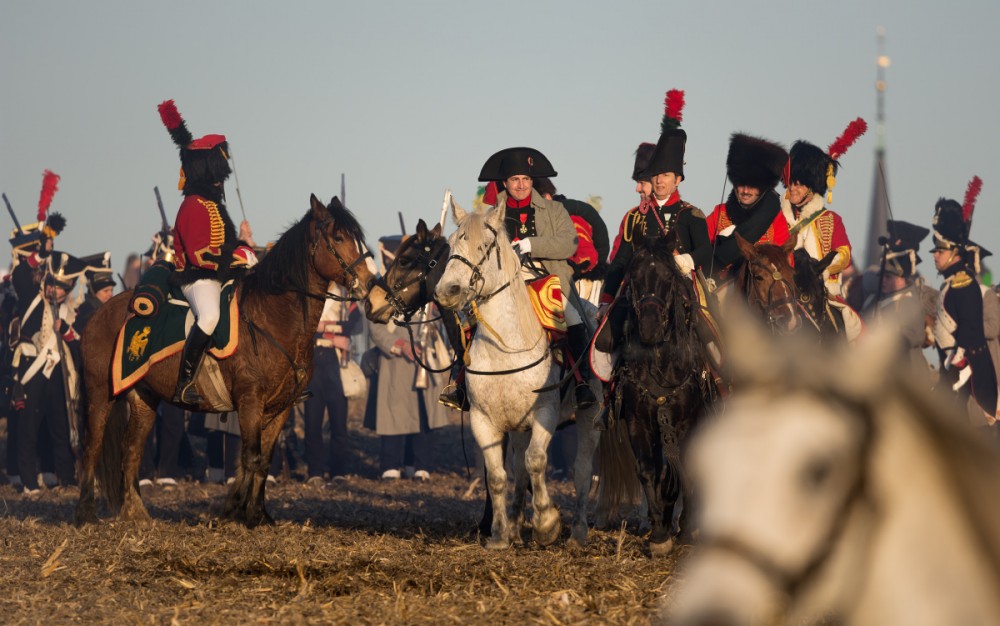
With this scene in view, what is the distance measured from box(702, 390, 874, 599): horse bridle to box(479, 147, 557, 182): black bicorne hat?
30.0 feet

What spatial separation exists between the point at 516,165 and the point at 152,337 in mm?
4402

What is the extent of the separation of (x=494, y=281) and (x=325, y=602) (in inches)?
129

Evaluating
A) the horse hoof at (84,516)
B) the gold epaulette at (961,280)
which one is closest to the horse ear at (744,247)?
the horse hoof at (84,516)

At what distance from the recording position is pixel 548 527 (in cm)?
1017

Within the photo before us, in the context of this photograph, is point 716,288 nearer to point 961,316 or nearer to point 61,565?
point 61,565

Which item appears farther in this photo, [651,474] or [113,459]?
[113,459]

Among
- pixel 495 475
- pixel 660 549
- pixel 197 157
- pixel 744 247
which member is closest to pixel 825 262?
pixel 744 247

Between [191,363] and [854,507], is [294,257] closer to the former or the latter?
[191,363]

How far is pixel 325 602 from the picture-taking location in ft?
25.6

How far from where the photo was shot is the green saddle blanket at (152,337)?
41.8ft

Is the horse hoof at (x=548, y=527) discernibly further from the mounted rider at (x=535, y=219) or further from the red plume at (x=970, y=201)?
the red plume at (x=970, y=201)

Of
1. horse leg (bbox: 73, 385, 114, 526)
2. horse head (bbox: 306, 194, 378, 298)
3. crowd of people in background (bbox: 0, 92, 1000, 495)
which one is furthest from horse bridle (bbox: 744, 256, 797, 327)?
horse leg (bbox: 73, 385, 114, 526)

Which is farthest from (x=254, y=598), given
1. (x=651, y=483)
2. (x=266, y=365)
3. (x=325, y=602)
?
(x=266, y=365)

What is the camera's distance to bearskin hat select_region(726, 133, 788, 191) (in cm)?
1190
